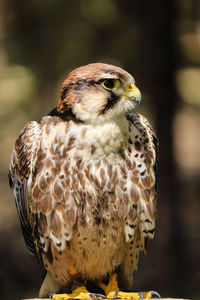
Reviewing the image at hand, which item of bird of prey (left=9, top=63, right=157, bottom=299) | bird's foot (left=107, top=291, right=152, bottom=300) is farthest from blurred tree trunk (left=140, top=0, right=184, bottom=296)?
bird's foot (left=107, top=291, right=152, bottom=300)

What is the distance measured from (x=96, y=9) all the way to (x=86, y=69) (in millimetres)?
4237

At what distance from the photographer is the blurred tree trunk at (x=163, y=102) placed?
657 cm

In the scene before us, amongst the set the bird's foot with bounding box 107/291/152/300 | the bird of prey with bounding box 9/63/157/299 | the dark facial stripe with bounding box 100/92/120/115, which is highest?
the dark facial stripe with bounding box 100/92/120/115

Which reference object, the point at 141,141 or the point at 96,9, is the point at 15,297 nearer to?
the point at 96,9

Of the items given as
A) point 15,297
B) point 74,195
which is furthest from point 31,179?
point 15,297

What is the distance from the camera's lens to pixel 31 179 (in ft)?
10.6

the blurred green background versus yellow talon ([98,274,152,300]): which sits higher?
the blurred green background

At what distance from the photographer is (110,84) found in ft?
9.71

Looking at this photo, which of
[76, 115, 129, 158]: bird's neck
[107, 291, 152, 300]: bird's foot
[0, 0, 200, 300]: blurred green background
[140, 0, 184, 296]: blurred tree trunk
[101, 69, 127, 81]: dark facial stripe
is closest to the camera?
[101, 69, 127, 81]: dark facial stripe

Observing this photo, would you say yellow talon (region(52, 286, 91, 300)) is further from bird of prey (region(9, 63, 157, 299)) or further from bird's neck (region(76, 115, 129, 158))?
bird's neck (region(76, 115, 129, 158))

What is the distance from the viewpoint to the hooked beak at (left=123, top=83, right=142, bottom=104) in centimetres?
295

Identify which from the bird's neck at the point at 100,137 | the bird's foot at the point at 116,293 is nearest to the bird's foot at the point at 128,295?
the bird's foot at the point at 116,293

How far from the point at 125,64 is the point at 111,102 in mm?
4047

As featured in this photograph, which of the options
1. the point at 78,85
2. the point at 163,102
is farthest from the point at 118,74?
the point at 163,102
